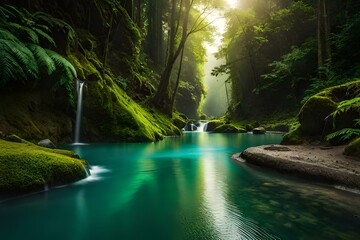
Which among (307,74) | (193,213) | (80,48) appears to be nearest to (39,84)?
(80,48)

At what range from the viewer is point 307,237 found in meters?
2.52

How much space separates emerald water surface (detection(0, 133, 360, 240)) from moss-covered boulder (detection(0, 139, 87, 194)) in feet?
0.51

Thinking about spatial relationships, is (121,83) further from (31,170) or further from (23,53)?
(31,170)

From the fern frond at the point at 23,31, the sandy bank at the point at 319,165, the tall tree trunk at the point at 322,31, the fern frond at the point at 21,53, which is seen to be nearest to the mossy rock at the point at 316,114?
the sandy bank at the point at 319,165

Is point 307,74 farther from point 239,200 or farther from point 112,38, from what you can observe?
point 239,200

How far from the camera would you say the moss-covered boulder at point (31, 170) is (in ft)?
11.9

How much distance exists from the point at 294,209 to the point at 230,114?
3480 centimetres

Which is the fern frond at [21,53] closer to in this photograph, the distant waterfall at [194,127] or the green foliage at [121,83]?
the green foliage at [121,83]

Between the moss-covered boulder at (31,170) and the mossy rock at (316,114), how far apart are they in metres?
6.33

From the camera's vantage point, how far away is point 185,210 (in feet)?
11.0

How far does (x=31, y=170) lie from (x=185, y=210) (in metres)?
2.37

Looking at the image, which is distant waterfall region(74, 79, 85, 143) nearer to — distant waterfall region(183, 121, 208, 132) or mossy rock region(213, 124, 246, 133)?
mossy rock region(213, 124, 246, 133)

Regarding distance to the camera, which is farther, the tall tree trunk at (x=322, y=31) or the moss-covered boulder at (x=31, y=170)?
the tall tree trunk at (x=322, y=31)

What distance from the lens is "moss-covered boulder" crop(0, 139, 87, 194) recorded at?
3625 millimetres
